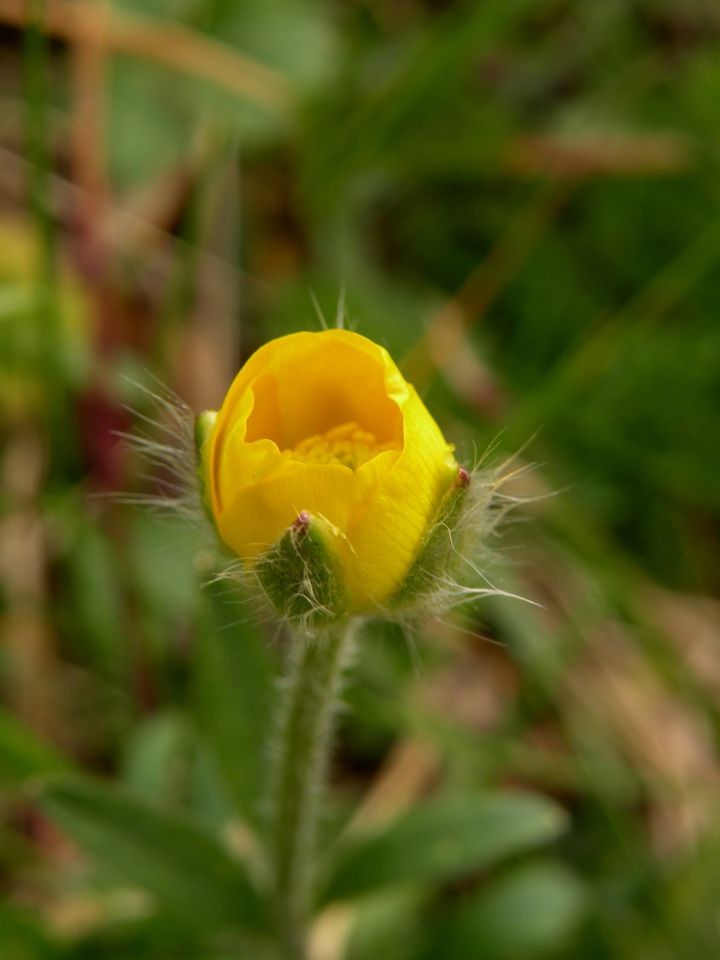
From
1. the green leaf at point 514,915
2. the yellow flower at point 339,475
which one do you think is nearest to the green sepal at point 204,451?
the yellow flower at point 339,475

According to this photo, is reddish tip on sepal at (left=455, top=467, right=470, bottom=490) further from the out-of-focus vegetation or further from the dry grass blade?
the dry grass blade

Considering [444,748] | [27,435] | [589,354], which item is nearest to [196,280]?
[27,435]

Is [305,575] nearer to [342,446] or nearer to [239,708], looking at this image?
[342,446]

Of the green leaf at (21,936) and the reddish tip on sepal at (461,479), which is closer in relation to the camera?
the reddish tip on sepal at (461,479)

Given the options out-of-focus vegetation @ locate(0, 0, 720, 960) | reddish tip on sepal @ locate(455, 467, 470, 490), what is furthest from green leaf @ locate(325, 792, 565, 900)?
reddish tip on sepal @ locate(455, 467, 470, 490)

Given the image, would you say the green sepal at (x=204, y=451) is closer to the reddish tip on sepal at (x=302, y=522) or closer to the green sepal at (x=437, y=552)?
the reddish tip on sepal at (x=302, y=522)
